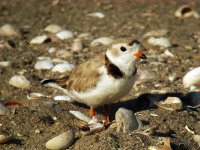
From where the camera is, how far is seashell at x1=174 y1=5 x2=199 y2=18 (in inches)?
389

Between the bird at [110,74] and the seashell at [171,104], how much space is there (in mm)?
527

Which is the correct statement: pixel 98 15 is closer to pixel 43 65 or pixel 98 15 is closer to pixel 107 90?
pixel 43 65

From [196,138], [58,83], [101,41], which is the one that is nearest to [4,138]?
[58,83]

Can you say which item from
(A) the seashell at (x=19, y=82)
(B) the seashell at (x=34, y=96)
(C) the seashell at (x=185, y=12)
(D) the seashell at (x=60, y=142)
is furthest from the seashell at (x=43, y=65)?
(C) the seashell at (x=185, y=12)

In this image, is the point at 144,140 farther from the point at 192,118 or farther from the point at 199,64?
the point at 199,64

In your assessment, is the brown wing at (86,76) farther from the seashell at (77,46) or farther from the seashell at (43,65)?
the seashell at (77,46)

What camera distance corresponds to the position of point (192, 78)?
22.0 ft

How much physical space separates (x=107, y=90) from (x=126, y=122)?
0.55 metres

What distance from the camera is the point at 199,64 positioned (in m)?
7.53

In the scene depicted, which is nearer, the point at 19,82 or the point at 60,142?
the point at 60,142

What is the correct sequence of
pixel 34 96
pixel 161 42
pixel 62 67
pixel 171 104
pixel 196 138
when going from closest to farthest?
1. pixel 196 138
2. pixel 171 104
3. pixel 34 96
4. pixel 62 67
5. pixel 161 42

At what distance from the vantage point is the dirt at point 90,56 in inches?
209

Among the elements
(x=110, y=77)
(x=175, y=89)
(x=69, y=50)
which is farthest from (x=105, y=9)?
(x=110, y=77)

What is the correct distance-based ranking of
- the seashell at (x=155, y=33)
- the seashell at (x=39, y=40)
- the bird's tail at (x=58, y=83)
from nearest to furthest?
the bird's tail at (x=58, y=83) < the seashell at (x=39, y=40) < the seashell at (x=155, y=33)
